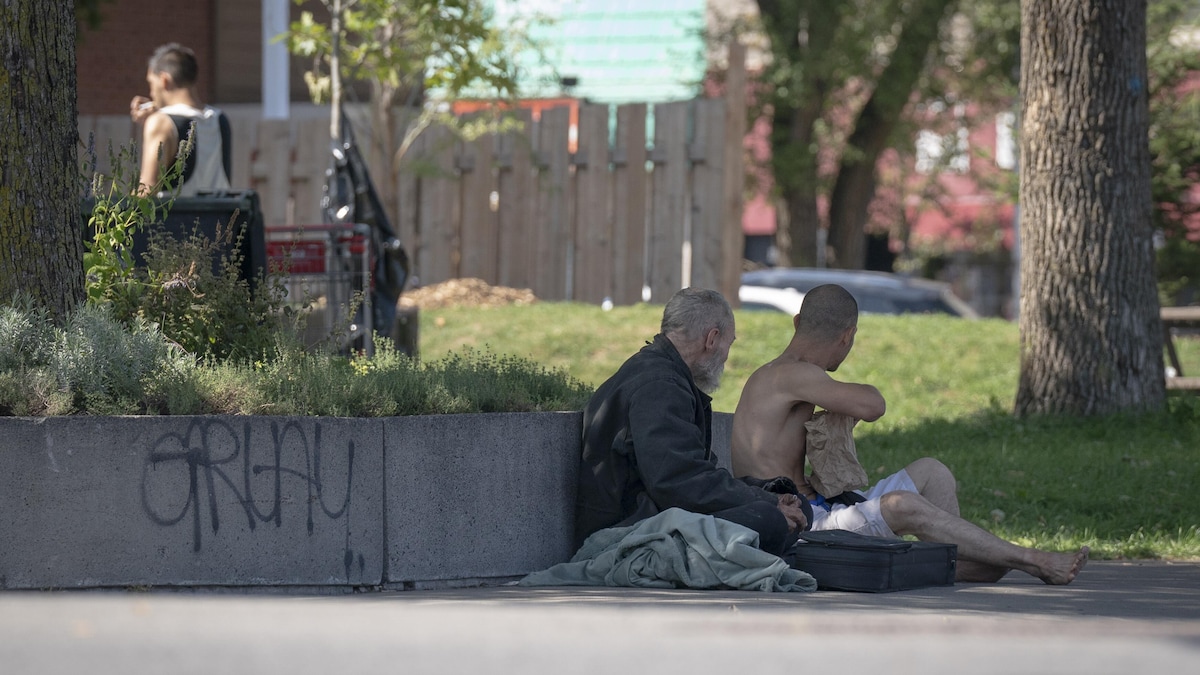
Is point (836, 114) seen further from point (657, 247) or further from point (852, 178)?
point (657, 247)

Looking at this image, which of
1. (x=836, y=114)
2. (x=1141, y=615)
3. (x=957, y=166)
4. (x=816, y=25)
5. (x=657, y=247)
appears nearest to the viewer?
(x=1141, y=615)

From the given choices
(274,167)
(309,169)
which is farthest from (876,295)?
(274,167)

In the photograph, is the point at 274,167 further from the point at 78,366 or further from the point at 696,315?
the point at 696,315

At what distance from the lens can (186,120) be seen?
8664 mm

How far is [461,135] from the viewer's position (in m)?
16.9

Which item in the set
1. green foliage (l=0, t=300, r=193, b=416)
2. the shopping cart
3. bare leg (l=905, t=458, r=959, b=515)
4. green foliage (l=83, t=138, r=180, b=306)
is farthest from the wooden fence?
green foliage (l=0, t=300, r=193, b=416)

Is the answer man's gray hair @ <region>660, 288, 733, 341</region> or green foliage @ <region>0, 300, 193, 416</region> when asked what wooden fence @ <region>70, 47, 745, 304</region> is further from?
green foliage @ <region>0, 300, 193, 416</region>

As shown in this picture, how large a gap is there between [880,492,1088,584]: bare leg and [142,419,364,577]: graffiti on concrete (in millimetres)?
2176

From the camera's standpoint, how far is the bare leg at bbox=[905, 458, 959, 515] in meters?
6.83

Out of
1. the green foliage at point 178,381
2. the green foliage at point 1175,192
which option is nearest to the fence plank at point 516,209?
the green foliage at point 1175,192

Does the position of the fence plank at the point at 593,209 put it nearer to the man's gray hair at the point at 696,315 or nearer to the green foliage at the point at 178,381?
the green foliage at the point at 178,381

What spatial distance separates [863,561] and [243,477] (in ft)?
7.62

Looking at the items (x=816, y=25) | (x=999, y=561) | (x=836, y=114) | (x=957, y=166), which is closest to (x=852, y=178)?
(x=816, y=25)

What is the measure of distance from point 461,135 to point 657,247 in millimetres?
2533
